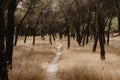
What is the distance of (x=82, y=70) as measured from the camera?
547 inches

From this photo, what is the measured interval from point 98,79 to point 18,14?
39995mm

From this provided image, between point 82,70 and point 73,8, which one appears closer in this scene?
point 82,70

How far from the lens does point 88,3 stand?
40.5m

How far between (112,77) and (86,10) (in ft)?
108

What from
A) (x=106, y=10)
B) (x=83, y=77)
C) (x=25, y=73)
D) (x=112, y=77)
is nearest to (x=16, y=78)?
(x=25, y=73)

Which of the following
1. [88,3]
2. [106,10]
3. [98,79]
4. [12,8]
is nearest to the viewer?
[98,79]

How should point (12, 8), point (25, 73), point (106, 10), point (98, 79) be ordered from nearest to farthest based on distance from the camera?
point (98, 79) < point (25, 73) < point (12, 8) < point (106, 10)

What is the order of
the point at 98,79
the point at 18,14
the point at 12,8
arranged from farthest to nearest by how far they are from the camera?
the point at 18,14
the point at 12,8
the point at 98,79

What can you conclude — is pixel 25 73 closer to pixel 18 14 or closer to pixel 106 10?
pixel 106 10

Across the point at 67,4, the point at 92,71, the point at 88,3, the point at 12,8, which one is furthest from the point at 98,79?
the point at 67,4

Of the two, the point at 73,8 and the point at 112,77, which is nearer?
the point at 112,77

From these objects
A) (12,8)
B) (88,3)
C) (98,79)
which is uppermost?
(88,3)

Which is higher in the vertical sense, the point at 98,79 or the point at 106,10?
the point at 106,10

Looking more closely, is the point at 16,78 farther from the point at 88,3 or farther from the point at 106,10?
the point at 88,3
